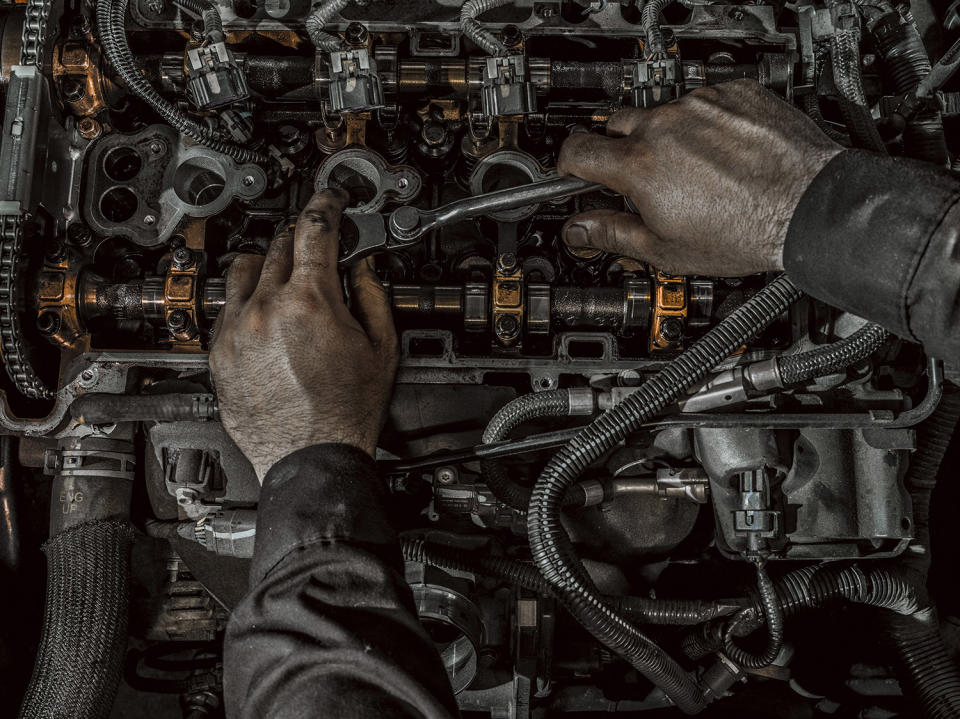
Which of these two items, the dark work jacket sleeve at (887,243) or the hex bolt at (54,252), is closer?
the dark work jacket sleeve at (887,243)

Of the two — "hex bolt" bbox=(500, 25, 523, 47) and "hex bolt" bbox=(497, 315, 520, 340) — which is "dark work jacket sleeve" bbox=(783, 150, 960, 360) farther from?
"hex bolt" bbox=(500, 25, 523, 47)

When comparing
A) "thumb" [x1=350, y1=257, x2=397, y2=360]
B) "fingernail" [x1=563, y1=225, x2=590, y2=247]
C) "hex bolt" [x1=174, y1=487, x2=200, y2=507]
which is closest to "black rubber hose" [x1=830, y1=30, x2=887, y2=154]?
"fingernail" [x1=563, y1=225, x2=590, y2=247]

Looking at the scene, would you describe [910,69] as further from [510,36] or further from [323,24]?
[323,24]

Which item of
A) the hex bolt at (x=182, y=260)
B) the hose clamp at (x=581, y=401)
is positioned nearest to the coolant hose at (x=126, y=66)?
the hex bolt at (x=182, y=260)

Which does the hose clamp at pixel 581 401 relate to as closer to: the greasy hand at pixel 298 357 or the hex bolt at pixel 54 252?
the greasy hand at pixel 298 357

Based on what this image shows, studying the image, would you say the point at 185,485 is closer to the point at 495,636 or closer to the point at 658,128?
the point at 495,636

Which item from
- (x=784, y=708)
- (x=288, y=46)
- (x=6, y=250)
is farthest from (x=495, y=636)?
(x=288, y=46)

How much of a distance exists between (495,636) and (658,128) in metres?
1.45

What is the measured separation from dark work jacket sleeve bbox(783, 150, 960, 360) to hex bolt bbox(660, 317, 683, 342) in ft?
1.56

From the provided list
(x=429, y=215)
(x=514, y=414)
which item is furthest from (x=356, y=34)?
(x=514, y=414)

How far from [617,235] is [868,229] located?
1.84 ft

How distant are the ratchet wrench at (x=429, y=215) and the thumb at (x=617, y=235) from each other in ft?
0.26

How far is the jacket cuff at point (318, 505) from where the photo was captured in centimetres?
149

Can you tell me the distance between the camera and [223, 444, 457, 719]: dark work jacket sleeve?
1.31 m
